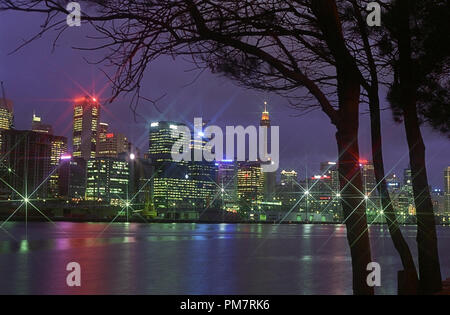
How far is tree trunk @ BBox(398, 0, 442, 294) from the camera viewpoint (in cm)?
685

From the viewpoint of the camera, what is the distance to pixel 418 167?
6.86 metres

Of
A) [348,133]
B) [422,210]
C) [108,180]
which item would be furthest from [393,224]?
[108,180]

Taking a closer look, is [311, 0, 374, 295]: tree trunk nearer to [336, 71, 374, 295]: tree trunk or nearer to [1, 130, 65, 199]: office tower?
[336, 71, 374, 295]: tree trunk

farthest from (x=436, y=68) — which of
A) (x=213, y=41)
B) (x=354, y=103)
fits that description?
(x=213, y=41)

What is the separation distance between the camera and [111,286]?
15117mm

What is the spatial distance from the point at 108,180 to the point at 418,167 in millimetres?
188606

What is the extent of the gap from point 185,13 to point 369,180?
465 ft

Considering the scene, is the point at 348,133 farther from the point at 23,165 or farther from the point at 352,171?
the point at 23,165

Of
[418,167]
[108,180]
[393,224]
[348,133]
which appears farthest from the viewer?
[108,180]

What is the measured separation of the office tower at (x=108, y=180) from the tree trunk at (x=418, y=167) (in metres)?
174

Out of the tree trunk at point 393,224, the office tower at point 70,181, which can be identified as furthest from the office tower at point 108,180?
the tree trunk at point 393,224

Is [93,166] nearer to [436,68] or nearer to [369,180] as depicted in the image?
[369,180]

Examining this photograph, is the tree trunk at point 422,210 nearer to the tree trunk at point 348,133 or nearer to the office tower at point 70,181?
the tree trunk at point 348,133

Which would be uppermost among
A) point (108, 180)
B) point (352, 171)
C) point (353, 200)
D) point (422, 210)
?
point (108, 180)
